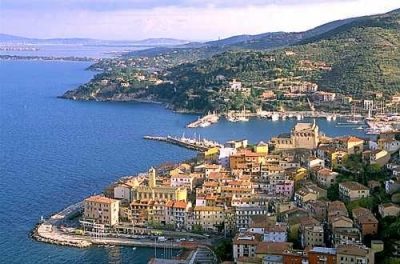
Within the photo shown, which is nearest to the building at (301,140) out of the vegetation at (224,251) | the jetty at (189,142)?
the jetty at (189,142)

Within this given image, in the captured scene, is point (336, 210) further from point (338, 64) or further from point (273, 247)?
point (338, 64)

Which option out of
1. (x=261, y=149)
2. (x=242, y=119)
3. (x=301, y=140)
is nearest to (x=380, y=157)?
(x=301, y=140)

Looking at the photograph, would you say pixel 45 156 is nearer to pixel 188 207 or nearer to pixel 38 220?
pixel 38 220

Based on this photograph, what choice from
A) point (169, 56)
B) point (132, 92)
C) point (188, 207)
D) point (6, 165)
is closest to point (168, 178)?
point (188, 207)

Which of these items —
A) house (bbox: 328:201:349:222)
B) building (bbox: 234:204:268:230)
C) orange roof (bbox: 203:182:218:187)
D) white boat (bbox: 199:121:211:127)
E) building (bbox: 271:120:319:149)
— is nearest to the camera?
house (bbox: 328:201:349:222)

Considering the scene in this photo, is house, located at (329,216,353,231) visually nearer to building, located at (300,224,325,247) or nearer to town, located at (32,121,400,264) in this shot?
town, located at (32,121,400,264)

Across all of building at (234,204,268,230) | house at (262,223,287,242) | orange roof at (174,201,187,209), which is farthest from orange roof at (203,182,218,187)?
house at (262,223,287,242)
